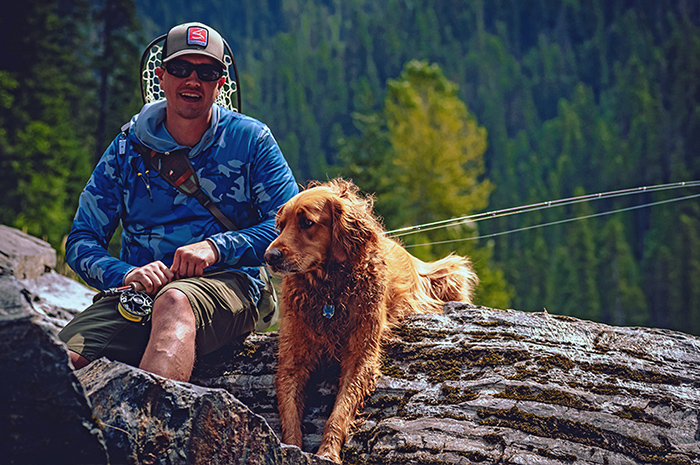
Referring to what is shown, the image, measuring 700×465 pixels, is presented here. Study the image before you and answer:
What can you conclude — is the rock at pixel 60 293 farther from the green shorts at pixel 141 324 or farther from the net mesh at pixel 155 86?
the green shorts at pixel 141 324

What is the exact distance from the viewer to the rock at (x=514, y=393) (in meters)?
3.07

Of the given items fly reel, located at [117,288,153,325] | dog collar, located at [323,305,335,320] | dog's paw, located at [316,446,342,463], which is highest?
fly reel, located at [117,288,153,325]

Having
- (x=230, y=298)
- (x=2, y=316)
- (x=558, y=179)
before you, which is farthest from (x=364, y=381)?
(x=558, y=179)

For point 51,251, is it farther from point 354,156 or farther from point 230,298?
point 354,156

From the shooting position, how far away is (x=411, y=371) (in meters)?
3.64

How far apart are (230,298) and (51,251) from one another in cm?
627

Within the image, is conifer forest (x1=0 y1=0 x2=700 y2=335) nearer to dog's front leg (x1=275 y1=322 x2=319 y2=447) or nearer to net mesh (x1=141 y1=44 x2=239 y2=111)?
dog's front leg (x1=275 y1=322 x2=319 y2=447)

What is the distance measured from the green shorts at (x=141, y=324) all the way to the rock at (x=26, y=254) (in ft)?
16.1

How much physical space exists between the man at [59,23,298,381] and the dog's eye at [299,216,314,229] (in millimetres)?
412

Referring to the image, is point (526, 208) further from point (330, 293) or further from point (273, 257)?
point (273, 257)

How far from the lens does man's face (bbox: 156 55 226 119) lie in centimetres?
374

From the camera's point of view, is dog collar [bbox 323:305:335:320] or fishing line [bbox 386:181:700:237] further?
fishing line [bbox 386:181:700:237]

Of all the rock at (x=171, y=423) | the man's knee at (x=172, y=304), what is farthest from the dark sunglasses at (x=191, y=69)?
the rock at (x=171, y=423)

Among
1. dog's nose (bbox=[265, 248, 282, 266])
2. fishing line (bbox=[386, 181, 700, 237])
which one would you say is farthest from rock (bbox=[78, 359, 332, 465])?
fishing line (bbox=[386, 181, 700, 237])
